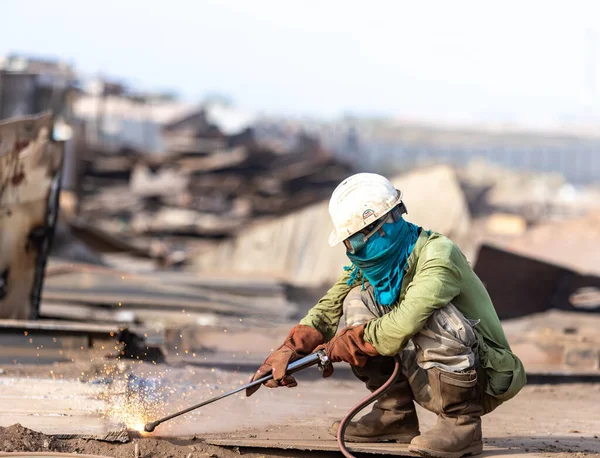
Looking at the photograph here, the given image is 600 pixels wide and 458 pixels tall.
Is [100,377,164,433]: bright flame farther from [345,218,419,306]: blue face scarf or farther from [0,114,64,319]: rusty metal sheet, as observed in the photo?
[0,114,64,319]: rusty metal sheet

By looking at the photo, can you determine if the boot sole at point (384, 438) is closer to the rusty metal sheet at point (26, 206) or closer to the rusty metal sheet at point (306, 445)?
the rusty metal sheet at point (306, 445)

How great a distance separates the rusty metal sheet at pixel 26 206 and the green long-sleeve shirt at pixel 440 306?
128 inches

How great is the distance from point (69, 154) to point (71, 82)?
229 centimetres

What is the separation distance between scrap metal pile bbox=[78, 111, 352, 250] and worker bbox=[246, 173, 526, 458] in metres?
15.8

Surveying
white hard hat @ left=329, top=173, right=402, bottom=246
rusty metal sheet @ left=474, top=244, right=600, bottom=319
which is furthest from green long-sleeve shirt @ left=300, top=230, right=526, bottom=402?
Answer: rusty metal sheet @ left=474, top=244, right=600, bottom=319

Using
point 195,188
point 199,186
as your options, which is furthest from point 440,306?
point 199,186

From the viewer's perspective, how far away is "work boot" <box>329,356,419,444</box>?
4.34 meters

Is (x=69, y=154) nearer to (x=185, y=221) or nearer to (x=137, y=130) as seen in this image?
(x=185, y=221)

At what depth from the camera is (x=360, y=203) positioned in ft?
13.1

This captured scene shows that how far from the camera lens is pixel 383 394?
4.27 m

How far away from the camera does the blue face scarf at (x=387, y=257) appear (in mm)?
4016

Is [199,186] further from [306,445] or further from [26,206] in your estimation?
[306,445]

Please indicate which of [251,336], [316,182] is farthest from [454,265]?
[316,182]

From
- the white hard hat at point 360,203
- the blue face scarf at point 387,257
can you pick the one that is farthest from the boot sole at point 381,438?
the white hard hat at point 360,203
